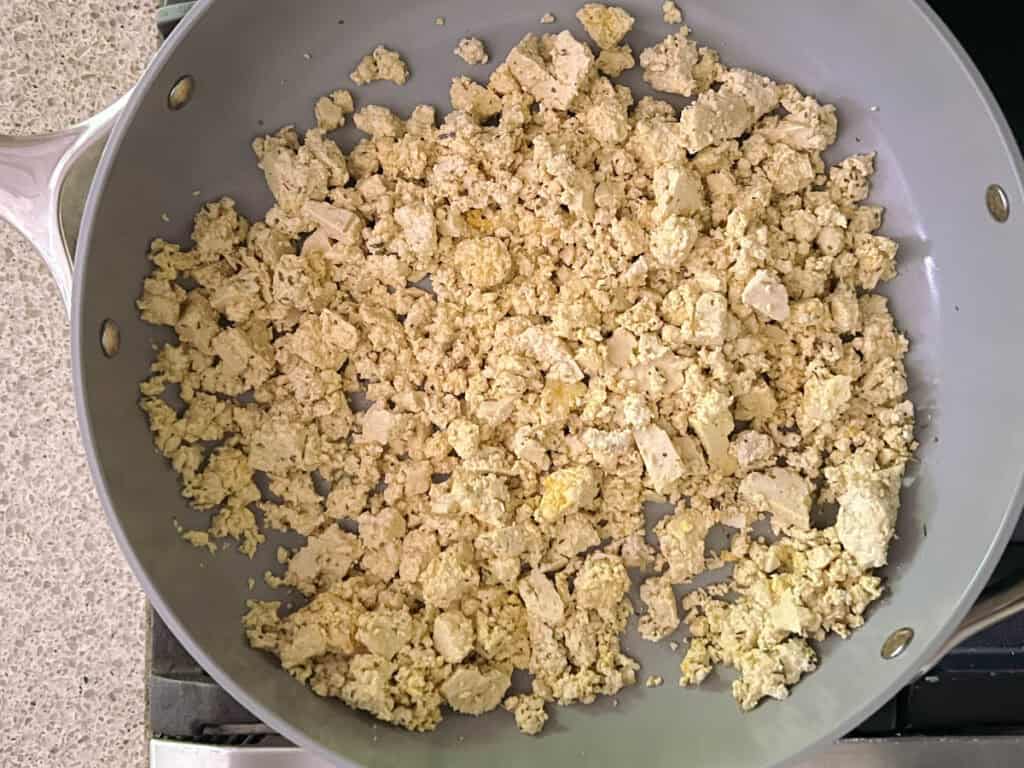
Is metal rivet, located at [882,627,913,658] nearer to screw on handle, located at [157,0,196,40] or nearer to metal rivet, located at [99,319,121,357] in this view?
metal rivet, located at [99,319,121,357]

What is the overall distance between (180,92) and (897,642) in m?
0.70

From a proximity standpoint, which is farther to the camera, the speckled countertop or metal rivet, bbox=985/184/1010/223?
the speckled countertop

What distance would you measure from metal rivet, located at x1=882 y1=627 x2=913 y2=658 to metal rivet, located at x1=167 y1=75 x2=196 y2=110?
27.4 inches

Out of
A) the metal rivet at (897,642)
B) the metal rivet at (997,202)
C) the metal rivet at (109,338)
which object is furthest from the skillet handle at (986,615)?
the metal rivet at (109,338)

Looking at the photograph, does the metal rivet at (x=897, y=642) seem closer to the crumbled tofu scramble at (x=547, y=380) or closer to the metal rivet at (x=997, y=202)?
the crumbled tofu scramble at (x=547, y=380)

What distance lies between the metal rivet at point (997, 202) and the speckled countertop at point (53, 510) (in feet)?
2.51

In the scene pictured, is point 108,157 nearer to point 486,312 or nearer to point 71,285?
point 71,285

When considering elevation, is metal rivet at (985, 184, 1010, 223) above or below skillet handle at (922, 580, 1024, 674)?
above

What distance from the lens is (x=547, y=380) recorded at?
2.55 ft

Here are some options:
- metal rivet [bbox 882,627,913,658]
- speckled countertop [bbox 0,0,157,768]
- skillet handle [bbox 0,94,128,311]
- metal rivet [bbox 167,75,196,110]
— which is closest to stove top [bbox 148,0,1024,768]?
metal rivet [bbox 882,627,913,658]

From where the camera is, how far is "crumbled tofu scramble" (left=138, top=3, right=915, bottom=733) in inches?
29.9

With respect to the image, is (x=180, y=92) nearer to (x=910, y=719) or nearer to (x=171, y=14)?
(x=171, y=14)

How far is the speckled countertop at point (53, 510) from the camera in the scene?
2.93 ft

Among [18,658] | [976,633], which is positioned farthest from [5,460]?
[976,633]
